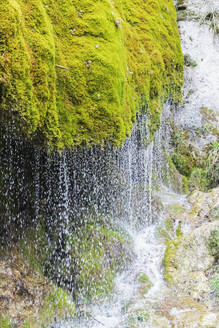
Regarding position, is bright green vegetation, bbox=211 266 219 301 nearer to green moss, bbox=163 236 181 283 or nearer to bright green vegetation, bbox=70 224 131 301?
green moss, bbox=163 236 181 283

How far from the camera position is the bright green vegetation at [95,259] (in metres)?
4.42

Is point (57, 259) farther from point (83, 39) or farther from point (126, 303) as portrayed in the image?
point (83, 39)

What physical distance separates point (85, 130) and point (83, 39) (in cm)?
104

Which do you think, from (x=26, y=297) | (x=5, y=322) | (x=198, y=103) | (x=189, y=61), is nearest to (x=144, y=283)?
(x=26, y=297)

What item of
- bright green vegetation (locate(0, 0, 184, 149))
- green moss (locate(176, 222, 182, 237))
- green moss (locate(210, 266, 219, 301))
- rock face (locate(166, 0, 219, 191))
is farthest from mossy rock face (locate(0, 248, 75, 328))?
rock face (locate(166, 0, 219, 191))

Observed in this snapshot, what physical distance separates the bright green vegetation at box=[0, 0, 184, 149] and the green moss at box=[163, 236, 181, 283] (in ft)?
8.27

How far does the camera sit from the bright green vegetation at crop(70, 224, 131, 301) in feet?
14.5

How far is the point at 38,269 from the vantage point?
417cm

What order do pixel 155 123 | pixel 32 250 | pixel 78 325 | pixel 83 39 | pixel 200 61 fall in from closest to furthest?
pixel 83 39
pixel 78 325
pixel 32 250
pixel 155 123
pixel 200 61

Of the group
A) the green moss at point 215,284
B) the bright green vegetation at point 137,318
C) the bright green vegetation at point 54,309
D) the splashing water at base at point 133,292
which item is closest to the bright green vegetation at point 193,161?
the splashing water at base at point 133,292

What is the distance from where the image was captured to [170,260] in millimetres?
5297

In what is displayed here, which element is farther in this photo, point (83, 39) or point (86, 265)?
point (86, 265)

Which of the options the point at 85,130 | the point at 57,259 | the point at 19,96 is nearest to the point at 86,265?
the point at 57,259

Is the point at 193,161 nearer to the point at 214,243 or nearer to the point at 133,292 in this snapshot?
the point at 214,243
